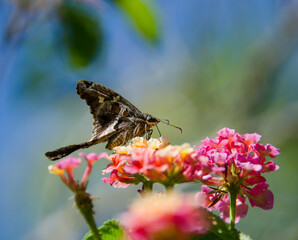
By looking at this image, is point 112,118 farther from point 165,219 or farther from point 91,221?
point 165,219

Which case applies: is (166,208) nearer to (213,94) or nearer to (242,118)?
(242,118)

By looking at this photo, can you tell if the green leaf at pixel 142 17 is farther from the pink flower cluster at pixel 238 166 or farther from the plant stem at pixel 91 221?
the plant stem at pixel 91 221

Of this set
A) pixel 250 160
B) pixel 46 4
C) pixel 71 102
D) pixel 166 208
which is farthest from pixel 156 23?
pixel 71 102

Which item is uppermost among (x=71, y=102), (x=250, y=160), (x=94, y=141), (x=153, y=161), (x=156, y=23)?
(x=71, y=102)

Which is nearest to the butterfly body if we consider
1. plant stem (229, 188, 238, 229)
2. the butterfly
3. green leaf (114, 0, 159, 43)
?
the butterfly

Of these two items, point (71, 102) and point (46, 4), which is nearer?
point (46, 4)

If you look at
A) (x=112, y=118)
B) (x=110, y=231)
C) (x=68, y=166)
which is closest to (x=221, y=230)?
(x=110, y=231)

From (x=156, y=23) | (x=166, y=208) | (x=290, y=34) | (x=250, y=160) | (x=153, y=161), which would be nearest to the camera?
(x=166, y=208)
